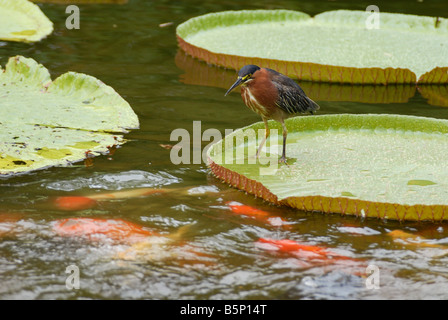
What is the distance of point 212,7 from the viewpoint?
351 inches

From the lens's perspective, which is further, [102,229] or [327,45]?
[327,45]

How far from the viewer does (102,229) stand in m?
3.32

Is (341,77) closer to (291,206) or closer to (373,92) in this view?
(373,92)

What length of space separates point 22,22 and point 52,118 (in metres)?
3.25

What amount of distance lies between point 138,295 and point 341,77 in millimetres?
3872

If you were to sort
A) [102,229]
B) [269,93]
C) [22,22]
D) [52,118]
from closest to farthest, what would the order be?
[102,229], [269,93], [52,118], [22,22]

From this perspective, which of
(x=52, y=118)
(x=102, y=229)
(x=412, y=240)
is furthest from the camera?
(x=52, y=118)

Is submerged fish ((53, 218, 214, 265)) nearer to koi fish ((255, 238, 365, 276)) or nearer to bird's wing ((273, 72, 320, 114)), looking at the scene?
koi fish ((255, 238, 365, 276))

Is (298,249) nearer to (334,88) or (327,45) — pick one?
(334,88)

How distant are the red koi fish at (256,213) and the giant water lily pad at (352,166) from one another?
0.35 feet

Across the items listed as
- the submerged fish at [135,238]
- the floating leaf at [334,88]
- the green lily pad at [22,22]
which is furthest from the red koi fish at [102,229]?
the green lily pad at [22,22]

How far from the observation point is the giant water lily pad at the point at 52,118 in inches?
159

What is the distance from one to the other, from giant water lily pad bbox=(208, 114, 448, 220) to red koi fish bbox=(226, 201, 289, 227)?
11 cm

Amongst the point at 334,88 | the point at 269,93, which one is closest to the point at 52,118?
the point at 269,93
